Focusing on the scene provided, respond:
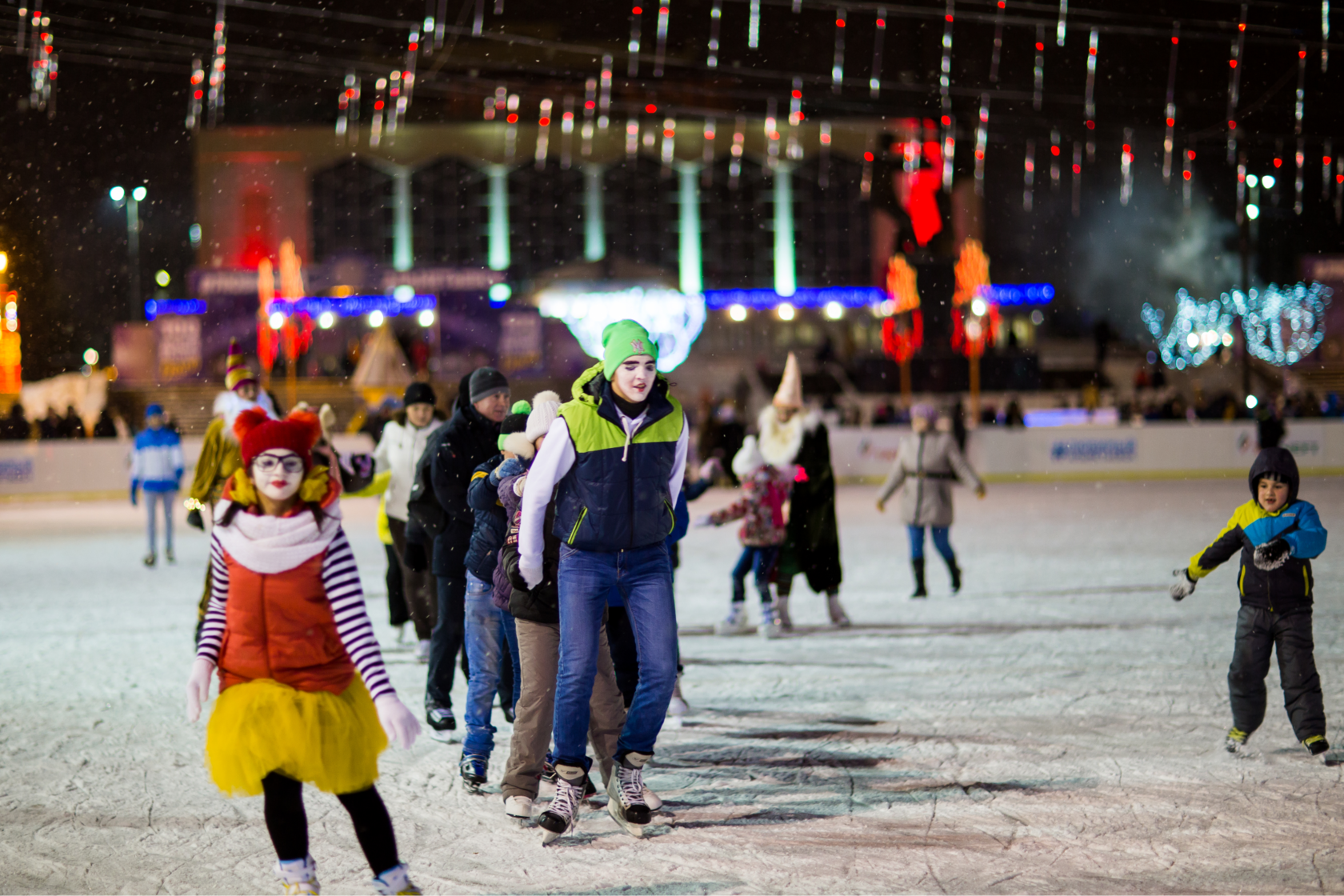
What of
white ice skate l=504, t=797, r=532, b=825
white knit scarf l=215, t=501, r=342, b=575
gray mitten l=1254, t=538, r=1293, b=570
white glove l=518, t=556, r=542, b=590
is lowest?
white ice skate l=504, t=797, r=532, b=825

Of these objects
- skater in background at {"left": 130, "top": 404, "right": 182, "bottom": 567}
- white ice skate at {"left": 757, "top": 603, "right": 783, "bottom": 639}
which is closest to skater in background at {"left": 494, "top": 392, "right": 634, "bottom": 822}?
white ice skate at {"left": 757, "top": 603, "right": 783, "bottom": 639}

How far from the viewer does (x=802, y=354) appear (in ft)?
125

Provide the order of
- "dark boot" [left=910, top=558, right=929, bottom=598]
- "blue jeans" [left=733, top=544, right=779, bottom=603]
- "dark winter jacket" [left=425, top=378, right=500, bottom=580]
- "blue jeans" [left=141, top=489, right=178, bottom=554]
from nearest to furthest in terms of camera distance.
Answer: "dark winter jacket" [left=425, top=378, right=500, bottom=580]
"blue jeans" [left=733, top=544, right=779, bottom=603]
"dark boot" [left=910, top=558, right=929, bottom=598]
"blue jeans" [left=141, top=489, right=178, bottom=554]

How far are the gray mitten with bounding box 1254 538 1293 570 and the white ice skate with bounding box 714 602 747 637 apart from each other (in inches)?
150

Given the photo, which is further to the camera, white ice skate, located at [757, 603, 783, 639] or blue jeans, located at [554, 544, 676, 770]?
white ice skate, located at [757, 603, 783, 639]

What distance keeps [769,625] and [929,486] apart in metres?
2.20

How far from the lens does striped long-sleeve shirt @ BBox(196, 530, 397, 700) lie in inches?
119

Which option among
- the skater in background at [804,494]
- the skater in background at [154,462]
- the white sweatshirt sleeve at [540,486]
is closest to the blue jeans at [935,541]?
the skater in background at [804,494]

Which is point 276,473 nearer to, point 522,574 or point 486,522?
point 522,574

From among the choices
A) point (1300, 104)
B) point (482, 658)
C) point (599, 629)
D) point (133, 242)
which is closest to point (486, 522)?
point (482, 658)

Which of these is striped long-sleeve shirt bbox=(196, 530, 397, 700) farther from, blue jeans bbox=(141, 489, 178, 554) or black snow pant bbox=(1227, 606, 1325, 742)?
blue jeans bbox=(141, 489, 178, 554)

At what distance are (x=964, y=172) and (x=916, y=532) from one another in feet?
124

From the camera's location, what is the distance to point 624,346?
3.81m

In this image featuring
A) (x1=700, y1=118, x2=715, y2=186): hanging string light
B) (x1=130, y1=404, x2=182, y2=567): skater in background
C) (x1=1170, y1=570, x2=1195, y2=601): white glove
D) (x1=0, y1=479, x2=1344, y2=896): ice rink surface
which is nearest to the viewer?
(x1=0, y1=479, x2=1344, y2=896): ice rink surface
